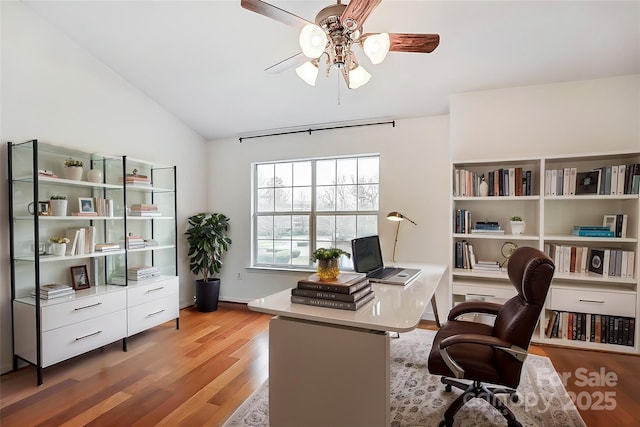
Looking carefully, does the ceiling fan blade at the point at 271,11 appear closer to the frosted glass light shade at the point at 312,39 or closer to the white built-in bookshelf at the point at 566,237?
the frosted glass light shade at the point at 312,39

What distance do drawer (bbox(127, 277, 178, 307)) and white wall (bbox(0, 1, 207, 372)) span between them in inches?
34.1

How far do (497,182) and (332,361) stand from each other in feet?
8.15

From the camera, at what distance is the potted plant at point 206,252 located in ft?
13.5

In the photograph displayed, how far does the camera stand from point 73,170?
2850 millimetres

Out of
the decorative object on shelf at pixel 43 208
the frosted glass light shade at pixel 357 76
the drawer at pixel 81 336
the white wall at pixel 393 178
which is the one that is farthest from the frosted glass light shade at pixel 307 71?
the drawer at pixel 81 336

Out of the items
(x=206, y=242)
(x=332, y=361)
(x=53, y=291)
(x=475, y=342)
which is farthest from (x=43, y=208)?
(x=475, y=342)

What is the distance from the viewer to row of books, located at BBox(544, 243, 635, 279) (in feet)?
9.23

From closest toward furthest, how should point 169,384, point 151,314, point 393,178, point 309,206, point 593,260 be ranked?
point 169,384
point 593,260
point 151,314
point 393,178
point 309,206

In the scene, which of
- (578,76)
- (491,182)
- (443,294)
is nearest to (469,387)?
(443,294)

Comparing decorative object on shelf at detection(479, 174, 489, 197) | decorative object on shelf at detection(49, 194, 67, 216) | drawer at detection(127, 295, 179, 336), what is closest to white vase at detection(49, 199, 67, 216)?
decorative object on shelf at detection(49, 194, 67, 216)

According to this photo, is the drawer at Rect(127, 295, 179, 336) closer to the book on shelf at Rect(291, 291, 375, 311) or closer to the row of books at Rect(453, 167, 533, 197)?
the book on shelf at Rect(291, 291, 375, 311)

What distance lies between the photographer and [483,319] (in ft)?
9.96

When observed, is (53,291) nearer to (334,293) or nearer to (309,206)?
(334,293)

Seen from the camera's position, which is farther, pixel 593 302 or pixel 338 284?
pixel 593 302
